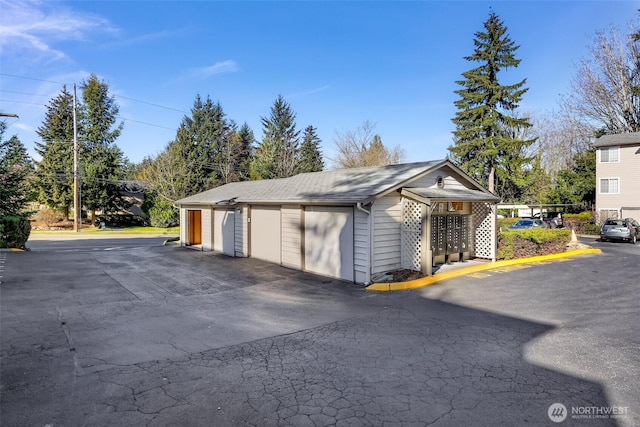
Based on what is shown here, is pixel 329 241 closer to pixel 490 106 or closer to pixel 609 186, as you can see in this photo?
pixel 490 106

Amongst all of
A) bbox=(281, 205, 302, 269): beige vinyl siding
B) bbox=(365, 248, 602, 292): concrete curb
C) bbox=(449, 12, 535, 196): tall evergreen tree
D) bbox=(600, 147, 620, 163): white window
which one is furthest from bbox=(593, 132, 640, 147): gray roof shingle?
bbox=(281, 205, 302, 269): beige vinyl siding

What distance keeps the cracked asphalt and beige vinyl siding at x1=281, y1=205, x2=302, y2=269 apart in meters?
2.40

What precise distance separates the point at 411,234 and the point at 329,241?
2394mm

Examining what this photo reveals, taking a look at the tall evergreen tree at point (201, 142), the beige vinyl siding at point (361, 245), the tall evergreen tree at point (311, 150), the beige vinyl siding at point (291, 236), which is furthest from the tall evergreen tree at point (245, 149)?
the beige vinyl siding at point (361, 245)

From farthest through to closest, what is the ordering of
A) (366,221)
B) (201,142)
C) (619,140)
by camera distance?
1. (201,142)
2. (619,140)
3. (366,221)

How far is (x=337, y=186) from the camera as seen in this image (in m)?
11.8

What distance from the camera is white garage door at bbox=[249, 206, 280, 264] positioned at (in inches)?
514

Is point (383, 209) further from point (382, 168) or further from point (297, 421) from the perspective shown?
point (297, 421)

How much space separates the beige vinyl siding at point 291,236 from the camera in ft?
38.8

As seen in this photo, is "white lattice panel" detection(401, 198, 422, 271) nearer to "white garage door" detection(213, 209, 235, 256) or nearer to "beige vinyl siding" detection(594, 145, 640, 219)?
"white garage door" detection(213, 209, 235, 256)

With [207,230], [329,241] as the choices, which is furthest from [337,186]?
[207,230]

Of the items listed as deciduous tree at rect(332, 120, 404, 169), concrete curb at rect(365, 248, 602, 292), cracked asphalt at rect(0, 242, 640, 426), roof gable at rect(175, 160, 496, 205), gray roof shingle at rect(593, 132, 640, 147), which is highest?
deciduous tree at rect(332, 120, 404, 169)

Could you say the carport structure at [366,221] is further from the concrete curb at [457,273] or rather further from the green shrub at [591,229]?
the green shrub at [591,229]

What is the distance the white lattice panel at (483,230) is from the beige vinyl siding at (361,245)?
18.7 ft
